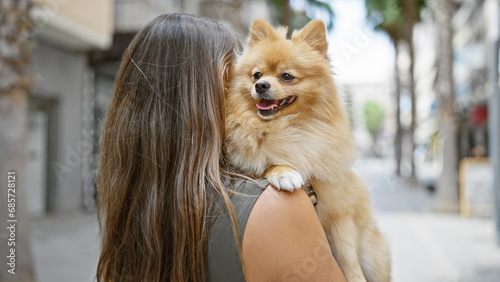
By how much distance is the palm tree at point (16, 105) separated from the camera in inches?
164

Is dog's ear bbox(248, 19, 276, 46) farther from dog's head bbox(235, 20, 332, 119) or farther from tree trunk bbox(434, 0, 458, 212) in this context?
tree trunk bbox(434, 0, 458, 212)

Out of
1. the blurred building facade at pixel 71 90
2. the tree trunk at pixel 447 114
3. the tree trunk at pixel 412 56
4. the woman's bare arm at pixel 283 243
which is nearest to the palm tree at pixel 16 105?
the woman's bare arm at pixel 283 243

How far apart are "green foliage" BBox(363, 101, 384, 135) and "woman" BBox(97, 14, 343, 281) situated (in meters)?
65.3

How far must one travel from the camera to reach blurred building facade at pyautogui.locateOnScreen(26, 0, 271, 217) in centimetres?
1021

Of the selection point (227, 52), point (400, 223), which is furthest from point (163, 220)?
point (400, 223)

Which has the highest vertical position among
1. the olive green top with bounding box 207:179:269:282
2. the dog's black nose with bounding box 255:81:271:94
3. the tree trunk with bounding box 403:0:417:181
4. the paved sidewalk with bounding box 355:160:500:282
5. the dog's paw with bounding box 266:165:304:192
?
the tree trunk with bounding box 403:0:417:181

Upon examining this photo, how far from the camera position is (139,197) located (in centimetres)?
145

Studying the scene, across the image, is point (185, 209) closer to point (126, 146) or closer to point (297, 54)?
point (126, 146)

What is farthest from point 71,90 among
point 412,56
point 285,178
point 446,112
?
point 412,56

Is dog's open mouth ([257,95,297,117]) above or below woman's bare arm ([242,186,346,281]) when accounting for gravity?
above

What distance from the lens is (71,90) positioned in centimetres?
1145

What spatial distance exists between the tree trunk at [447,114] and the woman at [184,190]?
10464 millimetres

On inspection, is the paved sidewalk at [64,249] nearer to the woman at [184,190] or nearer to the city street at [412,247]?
the city street at [412,247]

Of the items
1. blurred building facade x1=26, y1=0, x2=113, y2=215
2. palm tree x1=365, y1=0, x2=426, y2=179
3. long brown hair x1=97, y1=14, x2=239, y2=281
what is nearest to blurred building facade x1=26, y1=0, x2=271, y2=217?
blurred building facade x1=26, y1=0, x2=113, y2=215
